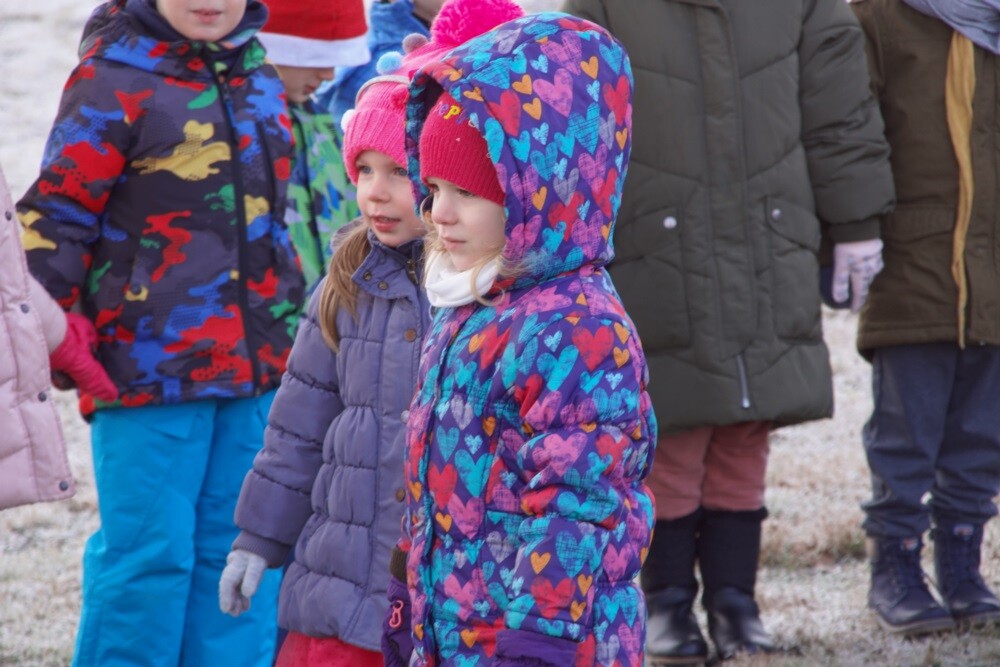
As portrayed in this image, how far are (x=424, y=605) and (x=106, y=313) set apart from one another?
5.08 feet

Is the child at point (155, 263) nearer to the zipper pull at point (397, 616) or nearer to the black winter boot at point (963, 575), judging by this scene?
the zipper pull at point (397, 616)

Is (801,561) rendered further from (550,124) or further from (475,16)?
(550,124)

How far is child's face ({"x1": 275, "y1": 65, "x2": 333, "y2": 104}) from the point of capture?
4500 mm

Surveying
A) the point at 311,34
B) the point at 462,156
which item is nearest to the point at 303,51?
the point at 311,34

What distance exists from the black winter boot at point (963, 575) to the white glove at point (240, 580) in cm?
242

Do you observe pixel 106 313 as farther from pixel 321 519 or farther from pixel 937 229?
pixel 937 229

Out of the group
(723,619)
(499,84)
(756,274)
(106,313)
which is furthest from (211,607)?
(499,84)

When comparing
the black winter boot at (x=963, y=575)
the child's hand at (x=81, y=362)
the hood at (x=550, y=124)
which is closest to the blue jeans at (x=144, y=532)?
the child's hand at (x=81, y=362)

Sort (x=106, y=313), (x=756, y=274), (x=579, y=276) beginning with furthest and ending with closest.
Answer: (x=756, y=274) → (x=106, y=313) → (x=579, y=276)

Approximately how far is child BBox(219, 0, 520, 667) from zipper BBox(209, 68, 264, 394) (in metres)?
0.69

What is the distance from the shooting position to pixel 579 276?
8.22ft

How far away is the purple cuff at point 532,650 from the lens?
2.29m

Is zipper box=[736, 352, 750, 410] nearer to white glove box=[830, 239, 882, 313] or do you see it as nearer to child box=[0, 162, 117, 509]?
white glove box=[830, 239, 882, 313]

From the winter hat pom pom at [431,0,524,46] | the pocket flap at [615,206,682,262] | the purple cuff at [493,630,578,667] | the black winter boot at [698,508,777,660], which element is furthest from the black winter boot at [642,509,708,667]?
the purple cuff at [493,630,578,667]
